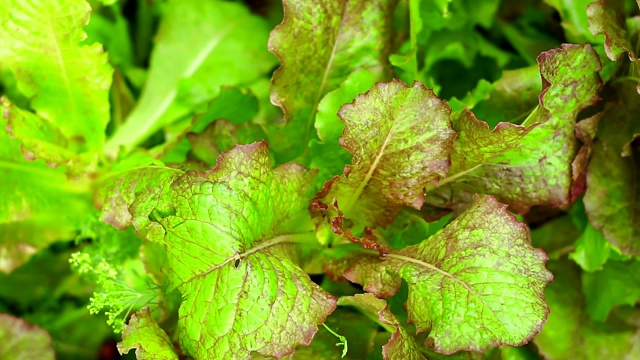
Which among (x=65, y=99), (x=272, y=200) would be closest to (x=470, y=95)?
(x=272, y=200)

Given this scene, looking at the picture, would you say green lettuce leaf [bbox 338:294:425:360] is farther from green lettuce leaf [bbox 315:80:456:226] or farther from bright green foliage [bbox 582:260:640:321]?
bright green foliage [bbox 582:260:640:321]

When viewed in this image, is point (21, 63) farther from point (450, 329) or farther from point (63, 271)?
point (450, 329)

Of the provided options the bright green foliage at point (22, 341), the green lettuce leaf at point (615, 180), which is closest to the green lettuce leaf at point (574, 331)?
the green lettuce leaf at point (615, 180)

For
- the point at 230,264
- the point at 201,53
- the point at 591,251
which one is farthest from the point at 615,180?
the point at 201,53

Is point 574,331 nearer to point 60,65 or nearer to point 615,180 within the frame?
point 615,180

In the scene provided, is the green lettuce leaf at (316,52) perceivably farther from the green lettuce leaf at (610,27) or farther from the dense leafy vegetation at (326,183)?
the green lettuce leaf at (610,27)

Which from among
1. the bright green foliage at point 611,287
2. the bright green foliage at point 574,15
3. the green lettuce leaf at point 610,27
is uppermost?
the green lettuce leaf at point 610,27
